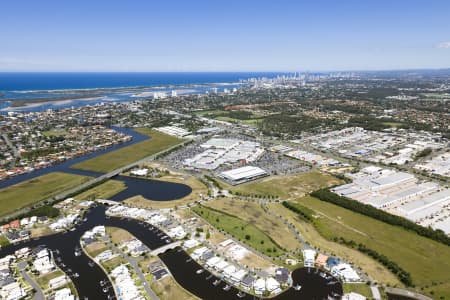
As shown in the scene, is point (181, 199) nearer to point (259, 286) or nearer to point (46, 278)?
point (46, 278)

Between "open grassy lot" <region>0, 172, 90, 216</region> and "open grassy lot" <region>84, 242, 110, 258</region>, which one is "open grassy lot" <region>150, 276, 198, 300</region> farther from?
"open grassy lot" <region>0, 172, 90, 216</region>

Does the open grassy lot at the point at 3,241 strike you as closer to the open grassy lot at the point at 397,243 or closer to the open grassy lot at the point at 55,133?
the open grassy lot at the point at 397,243

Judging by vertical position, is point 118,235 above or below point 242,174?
below

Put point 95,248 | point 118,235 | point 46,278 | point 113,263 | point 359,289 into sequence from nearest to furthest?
1. point 359,289
2. point 46,278
3. point 113,263
4. point 95,248
5. point 118,235

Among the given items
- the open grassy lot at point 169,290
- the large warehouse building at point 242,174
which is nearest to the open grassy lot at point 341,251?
the large warehouse building at point 242,174

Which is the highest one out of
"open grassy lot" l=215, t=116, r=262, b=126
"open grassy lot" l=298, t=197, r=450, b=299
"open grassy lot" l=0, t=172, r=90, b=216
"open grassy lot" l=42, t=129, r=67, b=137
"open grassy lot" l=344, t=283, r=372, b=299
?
"open grassy lot" l=42, t=129, r=67, b=137

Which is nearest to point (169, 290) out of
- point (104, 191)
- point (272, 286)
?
point (272, 286)

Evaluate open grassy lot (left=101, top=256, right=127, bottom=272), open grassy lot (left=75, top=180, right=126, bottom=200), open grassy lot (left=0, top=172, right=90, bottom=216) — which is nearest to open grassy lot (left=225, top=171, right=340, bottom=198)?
open grassy lot (left=75, top=180, right=126, bottom=200)

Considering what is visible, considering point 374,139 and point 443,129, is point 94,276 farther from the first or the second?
point 443,129
